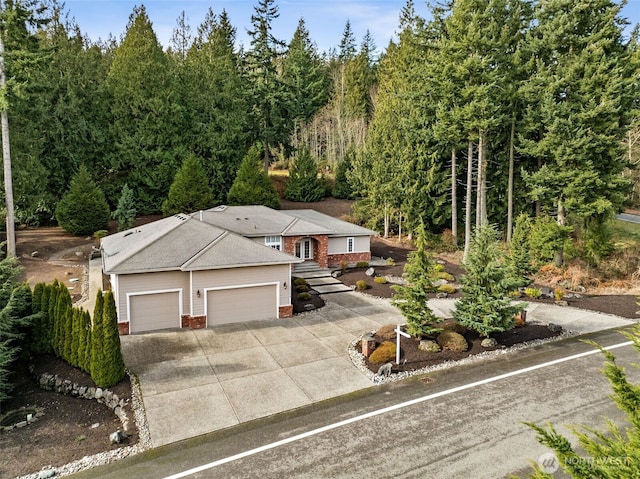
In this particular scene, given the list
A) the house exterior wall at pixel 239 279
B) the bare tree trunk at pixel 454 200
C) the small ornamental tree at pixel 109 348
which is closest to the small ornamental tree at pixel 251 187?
the bare tree trunk at pixel 454 200

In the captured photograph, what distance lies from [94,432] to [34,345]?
5036 mm

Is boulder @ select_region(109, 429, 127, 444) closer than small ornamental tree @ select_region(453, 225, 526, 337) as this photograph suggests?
Yes

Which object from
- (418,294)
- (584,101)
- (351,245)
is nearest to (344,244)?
(351,245)

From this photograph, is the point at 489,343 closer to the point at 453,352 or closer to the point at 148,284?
the point at 453,352

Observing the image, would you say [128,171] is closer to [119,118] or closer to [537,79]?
[119,118]

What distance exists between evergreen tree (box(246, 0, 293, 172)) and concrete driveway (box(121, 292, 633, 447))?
27.2 meters

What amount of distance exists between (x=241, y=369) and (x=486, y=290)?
25.6ft

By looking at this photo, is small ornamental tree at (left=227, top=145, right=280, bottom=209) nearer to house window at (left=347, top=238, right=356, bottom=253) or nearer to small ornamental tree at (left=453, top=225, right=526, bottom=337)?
house window at (left=347, top=238, right=356, bottom=253)

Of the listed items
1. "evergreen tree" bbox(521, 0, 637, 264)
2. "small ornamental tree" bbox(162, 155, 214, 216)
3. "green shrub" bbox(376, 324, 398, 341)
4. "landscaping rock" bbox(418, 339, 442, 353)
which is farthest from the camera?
"small ornamental tree" bbox(162, 155, 214, 216)

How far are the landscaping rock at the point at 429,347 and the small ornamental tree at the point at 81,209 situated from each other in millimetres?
24272

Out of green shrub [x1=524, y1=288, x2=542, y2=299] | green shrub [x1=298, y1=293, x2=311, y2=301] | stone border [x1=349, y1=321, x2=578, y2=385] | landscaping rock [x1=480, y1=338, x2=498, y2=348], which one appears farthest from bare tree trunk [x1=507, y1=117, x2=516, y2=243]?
landscaping rock [x1=480, y1=338, x2=498, y2=348]

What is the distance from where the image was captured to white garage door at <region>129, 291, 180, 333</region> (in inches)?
586

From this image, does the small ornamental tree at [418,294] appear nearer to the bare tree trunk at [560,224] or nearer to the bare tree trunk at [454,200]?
the bare tree trunk at [560,224]

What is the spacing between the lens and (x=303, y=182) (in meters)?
40.1
